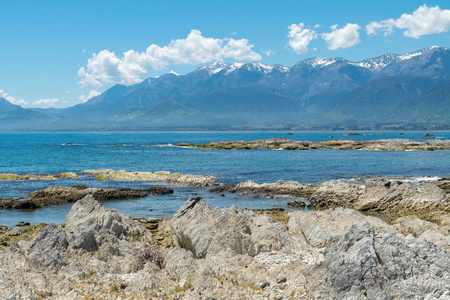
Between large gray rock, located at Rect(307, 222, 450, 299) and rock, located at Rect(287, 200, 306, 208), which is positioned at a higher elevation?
large gray rock, located at Rect(307, 222, 450, 299)

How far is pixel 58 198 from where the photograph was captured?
155ft

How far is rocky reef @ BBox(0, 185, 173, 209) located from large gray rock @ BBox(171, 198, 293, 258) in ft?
80.5

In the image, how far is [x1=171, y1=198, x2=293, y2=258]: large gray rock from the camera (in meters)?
21.8

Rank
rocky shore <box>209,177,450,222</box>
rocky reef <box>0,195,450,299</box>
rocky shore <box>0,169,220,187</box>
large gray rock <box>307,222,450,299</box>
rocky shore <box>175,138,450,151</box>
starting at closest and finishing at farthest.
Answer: large gray rock <box>307,222,450,299</box>, rocky reef <box>0,195,450,299</box>, rocky shore <box>209,177,450,222</box>, rocky shore <box>0,169,220,187</box>, rocky shore <box>175,138,450,151</box>

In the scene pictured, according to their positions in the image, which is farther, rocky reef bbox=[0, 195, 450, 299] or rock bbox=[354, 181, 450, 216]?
rock bbox=[354, 181, 450, 216]

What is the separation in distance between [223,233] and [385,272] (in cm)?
972

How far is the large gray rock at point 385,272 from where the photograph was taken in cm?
1442

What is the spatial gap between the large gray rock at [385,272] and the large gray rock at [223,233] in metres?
6.44

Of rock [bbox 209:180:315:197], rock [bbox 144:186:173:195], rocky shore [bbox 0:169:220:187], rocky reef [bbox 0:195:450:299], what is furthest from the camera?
rocky shore [bbox 0:169:220:187]

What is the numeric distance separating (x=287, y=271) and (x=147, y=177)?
2060 inches

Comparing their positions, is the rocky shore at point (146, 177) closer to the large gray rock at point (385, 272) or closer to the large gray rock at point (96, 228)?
the large gray rock at point (96, 228)

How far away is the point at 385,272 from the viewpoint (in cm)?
1486


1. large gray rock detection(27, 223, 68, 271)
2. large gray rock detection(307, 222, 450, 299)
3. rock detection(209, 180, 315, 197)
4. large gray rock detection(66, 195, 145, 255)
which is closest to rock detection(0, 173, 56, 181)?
rock detection(209, 180, 315, 197)

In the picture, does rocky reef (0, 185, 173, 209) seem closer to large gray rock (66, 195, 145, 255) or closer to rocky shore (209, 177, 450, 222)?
rocky shore (209, 177, 450, 222)
